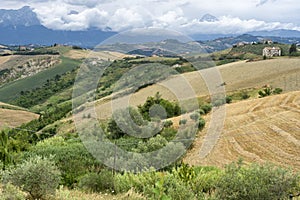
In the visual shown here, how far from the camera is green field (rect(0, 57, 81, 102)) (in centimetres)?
12800

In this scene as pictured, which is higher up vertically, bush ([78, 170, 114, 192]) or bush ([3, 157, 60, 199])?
bush ([3, 157, 60, 199])

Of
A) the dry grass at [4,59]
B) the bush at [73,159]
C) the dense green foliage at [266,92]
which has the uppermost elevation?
the dense green foliage at [266,92]

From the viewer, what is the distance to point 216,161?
67.5 feet

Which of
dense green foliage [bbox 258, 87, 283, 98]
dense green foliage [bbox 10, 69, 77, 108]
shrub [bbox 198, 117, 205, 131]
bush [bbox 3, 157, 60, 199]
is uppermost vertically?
bush [bbox 3, 157, 60, 199]

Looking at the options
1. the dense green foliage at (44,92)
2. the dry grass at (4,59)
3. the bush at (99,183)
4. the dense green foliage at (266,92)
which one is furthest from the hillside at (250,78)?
the dry grass at (4,59)

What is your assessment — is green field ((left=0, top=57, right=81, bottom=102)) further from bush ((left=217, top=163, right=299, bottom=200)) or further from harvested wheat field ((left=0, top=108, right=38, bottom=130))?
bush ((left=217, top=163, right=299, bottom=200))

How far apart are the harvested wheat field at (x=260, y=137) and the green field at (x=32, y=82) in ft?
356

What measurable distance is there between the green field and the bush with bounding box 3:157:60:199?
4798 inches

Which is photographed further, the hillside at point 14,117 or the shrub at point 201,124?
the hillside at point 14,117

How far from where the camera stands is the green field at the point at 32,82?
420 feet

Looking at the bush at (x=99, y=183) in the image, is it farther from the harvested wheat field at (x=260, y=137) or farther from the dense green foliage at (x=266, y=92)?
the dense green foliage at (x=266, y=92)

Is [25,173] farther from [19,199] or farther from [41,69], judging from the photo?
[41,69]

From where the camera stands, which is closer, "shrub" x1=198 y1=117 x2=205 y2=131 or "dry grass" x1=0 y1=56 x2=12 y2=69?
"shrub" x1=198 y1=117 x2=205 y2=131

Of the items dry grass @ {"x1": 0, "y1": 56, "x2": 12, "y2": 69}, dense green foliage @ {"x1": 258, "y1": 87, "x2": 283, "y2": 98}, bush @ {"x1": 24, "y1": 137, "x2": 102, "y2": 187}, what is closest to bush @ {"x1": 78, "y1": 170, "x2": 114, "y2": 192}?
bush @ {"x1": 24, "y1": 137, "x2": 102, "y2": 187}
